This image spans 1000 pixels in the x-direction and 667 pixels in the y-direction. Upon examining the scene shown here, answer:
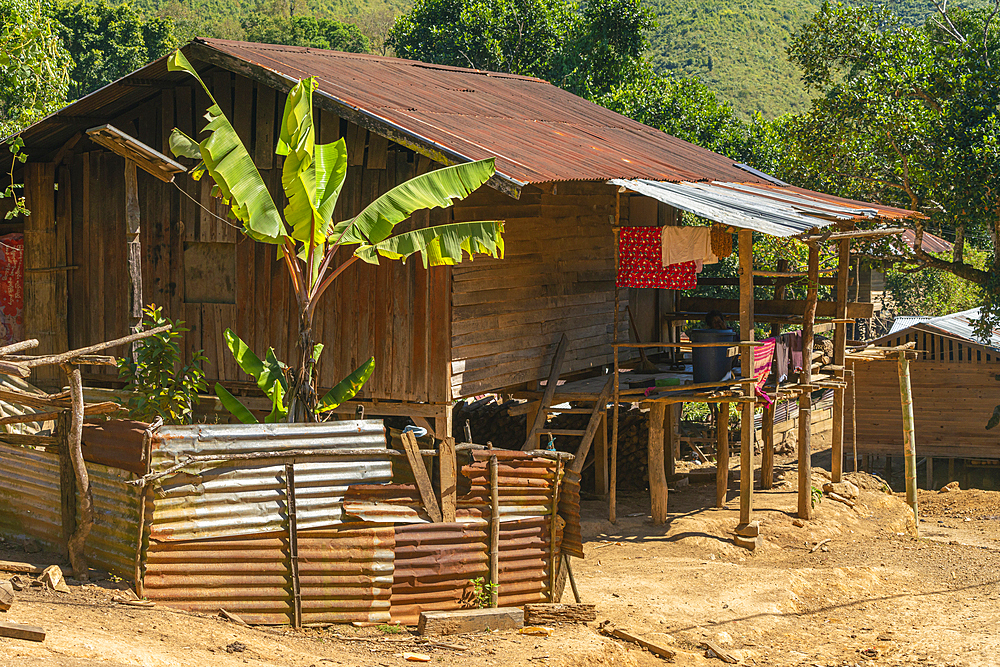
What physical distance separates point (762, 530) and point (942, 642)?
3.75 m

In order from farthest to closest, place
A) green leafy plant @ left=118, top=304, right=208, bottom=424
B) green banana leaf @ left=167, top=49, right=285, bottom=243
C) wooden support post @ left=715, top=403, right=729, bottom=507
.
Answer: wooden support post @ left=715, top=403, right=729, bottom=507
green banana leaf @ left=167, top=49, right=285, bottom=243
green leafy plant @ left=118, top=304, right=208, bottom=424

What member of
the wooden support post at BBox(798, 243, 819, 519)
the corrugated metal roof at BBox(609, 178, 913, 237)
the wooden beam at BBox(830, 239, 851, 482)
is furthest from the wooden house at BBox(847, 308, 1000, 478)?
the wooden support post at BBox(798, 243, 819, 519)

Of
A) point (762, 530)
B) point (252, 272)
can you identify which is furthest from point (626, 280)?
point (252, 272)

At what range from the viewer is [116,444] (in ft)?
24.6

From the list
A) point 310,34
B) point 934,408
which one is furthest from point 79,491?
point 310,34

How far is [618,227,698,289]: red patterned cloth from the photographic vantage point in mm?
12453

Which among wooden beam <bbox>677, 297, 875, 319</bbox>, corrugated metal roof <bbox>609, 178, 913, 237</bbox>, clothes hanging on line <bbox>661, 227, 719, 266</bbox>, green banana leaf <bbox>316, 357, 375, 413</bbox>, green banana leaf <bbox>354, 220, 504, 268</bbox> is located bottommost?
green banana leaf <bbox>316, 357, 375, 413</bbox>

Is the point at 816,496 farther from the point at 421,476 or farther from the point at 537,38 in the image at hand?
the point at 537,38

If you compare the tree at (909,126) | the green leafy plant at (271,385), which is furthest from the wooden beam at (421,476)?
the tree at (909,126)

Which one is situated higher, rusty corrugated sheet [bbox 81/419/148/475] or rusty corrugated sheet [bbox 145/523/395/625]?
rusty corrugated sheet [bbox 81/419/148/475]

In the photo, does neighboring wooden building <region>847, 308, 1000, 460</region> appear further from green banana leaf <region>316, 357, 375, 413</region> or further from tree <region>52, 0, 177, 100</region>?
tree <region>52, 0, 177, 100</region>

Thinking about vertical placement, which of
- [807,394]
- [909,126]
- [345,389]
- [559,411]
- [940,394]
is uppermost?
[909,126]

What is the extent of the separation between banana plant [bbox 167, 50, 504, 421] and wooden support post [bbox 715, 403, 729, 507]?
6.26 m

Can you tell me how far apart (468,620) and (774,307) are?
8.09 meters
